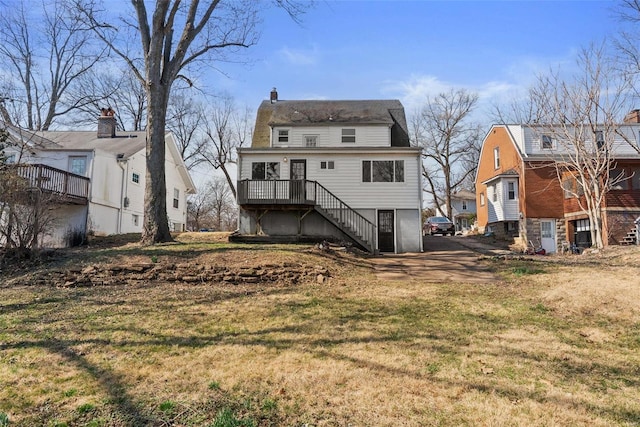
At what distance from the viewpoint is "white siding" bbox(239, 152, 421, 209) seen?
59.3 ft

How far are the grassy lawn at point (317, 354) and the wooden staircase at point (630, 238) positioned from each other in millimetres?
13890

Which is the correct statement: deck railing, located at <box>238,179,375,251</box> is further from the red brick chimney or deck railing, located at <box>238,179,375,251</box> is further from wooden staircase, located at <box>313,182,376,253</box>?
the red brick chimney

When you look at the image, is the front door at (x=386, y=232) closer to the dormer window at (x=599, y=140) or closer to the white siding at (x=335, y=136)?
the white siding at (x=335, y=136)

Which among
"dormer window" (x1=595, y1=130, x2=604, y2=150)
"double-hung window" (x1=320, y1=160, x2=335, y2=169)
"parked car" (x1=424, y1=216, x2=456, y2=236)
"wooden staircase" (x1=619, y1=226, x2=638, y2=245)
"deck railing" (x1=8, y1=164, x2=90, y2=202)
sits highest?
"dormer window" (x1=595, y1=130, x2=604, y2=150)

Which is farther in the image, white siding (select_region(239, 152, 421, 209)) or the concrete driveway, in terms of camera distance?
white siding (select_region(239, 152, 421, 209))

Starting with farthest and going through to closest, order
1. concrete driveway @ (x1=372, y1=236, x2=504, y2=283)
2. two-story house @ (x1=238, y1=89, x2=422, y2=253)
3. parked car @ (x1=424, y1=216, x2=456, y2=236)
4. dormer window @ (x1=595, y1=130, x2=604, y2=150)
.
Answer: parked car @ (x1=424, y1=216, x2=456, y2=236)
dormer window @ (x1=595, y1=130, x2=604, y2=150)
two-story house @ (x1=238, y1=89, x2=422, y2=253)
concrete driveway @ (x1=372, y1=236, x2=504, y2=283)

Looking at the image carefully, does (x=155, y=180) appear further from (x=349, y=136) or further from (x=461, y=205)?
(x=461, y=205)

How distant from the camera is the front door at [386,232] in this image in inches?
709

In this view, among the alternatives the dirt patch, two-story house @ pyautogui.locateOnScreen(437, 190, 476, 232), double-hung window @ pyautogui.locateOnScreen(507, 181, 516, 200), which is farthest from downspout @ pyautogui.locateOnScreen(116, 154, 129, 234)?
two-story house @ pyautogui.locateOnScreen(437, 190, 476, 232)

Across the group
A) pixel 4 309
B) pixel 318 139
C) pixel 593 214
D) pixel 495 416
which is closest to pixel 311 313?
pixel 495 416

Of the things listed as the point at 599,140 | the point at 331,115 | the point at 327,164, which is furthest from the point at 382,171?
the point at 599,140

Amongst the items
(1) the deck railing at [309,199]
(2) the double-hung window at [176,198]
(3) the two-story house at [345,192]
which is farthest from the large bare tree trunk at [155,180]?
(2) the double-hung window at [176,198]

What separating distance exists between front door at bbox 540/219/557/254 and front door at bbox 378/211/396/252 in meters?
10.2

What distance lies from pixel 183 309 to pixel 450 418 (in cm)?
495
